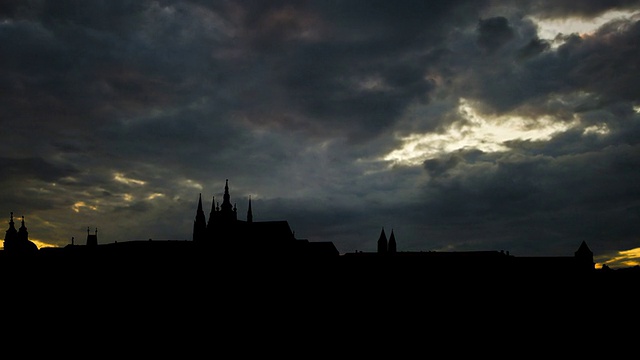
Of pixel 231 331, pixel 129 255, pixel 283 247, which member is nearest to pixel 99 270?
pixel 129 255

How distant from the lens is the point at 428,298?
97812 mm

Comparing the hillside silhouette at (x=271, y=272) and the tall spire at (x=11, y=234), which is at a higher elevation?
the tall spire at (x=11, y=234)

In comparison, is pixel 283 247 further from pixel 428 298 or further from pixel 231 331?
pixel 231 331

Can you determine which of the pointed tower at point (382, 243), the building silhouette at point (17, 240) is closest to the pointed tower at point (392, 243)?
the pointed tower at point (382, 243)

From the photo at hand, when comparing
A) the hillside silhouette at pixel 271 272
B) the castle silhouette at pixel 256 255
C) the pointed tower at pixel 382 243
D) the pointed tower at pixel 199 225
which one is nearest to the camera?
the hillside silhouette at pixel 271 272

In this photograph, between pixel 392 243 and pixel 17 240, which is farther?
pixel 392 243

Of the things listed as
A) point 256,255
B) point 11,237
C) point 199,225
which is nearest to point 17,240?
point 11,237

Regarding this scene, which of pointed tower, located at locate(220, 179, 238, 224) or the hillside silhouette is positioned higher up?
pointed tower, located at locate(220, 179, 238, 224)

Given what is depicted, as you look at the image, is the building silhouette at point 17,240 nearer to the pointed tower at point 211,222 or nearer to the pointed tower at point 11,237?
the pointed tower at point 11,237

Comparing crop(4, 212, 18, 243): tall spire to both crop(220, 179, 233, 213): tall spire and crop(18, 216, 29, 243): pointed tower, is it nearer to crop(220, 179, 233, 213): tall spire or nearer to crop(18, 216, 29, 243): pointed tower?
crop(18, 216, 29, 243): pointed tower

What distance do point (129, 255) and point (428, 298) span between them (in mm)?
57557

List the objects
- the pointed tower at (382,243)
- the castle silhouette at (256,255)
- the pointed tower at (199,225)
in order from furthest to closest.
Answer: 1. the pointed tower at (382,243)
2. the pointed tower at (199,225)
3. the castle silhouette at (256,255)

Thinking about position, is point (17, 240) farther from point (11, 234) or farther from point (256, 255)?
point (256, 255)

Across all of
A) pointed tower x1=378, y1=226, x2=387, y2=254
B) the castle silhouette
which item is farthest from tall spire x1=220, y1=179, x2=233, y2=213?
pointed tower x1=378, y1=226, x2=387, y2=254
